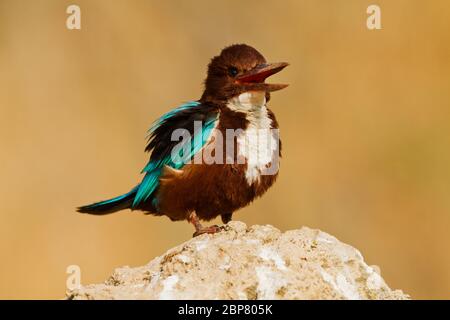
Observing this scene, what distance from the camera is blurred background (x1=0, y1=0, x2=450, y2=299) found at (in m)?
8.91

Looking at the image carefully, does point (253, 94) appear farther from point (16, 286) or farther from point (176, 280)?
point (16, 286)

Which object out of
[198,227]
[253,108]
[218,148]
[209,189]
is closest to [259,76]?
[253,108]

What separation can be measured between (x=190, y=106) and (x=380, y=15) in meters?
3.81

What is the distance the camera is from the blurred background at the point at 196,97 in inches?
351

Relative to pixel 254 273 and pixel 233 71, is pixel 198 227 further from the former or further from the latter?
pixel 254 273

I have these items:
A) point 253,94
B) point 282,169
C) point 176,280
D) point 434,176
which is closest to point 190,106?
point 253,94

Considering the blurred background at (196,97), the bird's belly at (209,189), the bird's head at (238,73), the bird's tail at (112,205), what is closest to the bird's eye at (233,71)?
the bird's head at (238,73)

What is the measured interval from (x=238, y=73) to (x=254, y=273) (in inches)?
91.9

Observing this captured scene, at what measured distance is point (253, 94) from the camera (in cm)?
627

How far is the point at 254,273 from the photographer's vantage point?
4.32m

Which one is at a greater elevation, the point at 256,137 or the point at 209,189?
the point at 256,137

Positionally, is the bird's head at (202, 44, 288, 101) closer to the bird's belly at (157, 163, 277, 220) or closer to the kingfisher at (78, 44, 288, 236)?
the kingfisher at (78, 44, 288, 236)

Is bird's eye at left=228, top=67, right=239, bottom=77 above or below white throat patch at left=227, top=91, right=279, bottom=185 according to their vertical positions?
above

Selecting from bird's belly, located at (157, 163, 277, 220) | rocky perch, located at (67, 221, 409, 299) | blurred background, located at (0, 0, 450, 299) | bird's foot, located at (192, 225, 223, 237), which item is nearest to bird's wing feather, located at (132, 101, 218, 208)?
bird's belly, located at (157, 163, 277, 220)
